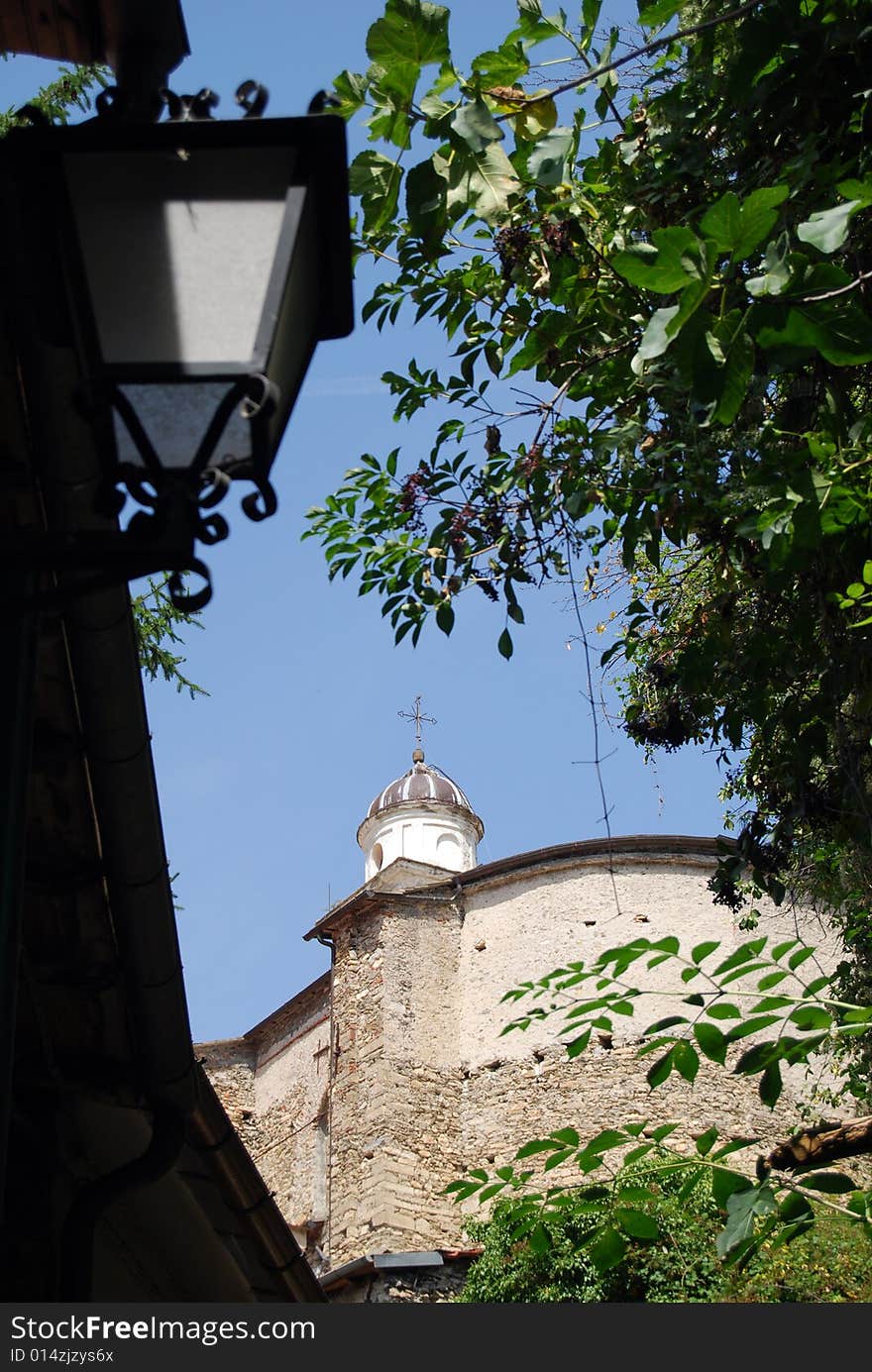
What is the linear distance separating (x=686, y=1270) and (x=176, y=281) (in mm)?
15069

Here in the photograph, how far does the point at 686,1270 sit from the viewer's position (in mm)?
14734

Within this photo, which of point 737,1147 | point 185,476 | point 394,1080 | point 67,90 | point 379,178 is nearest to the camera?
point 185,476

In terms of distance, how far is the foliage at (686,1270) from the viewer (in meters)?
13.9

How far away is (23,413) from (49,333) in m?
0.67

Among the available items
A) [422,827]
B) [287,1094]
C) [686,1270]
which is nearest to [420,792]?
[422,827]

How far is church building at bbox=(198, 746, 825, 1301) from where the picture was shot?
19.4 metres

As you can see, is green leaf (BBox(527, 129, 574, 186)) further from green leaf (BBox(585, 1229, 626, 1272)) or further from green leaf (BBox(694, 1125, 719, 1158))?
green leaf (BBox(585, 1229, 626, 1272))

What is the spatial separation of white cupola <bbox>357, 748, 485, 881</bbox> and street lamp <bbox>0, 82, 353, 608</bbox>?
25.8 metres

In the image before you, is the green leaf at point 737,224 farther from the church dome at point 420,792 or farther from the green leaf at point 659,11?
the church dome at point 420,792

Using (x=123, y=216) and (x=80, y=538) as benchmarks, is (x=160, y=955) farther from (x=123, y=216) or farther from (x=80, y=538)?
(x=123, y=216)

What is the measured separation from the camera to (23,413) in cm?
251

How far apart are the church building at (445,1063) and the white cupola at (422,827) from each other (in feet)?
11.8

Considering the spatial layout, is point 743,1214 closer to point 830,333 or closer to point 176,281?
point 830,333

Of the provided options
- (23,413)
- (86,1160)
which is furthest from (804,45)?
(86,1160)
